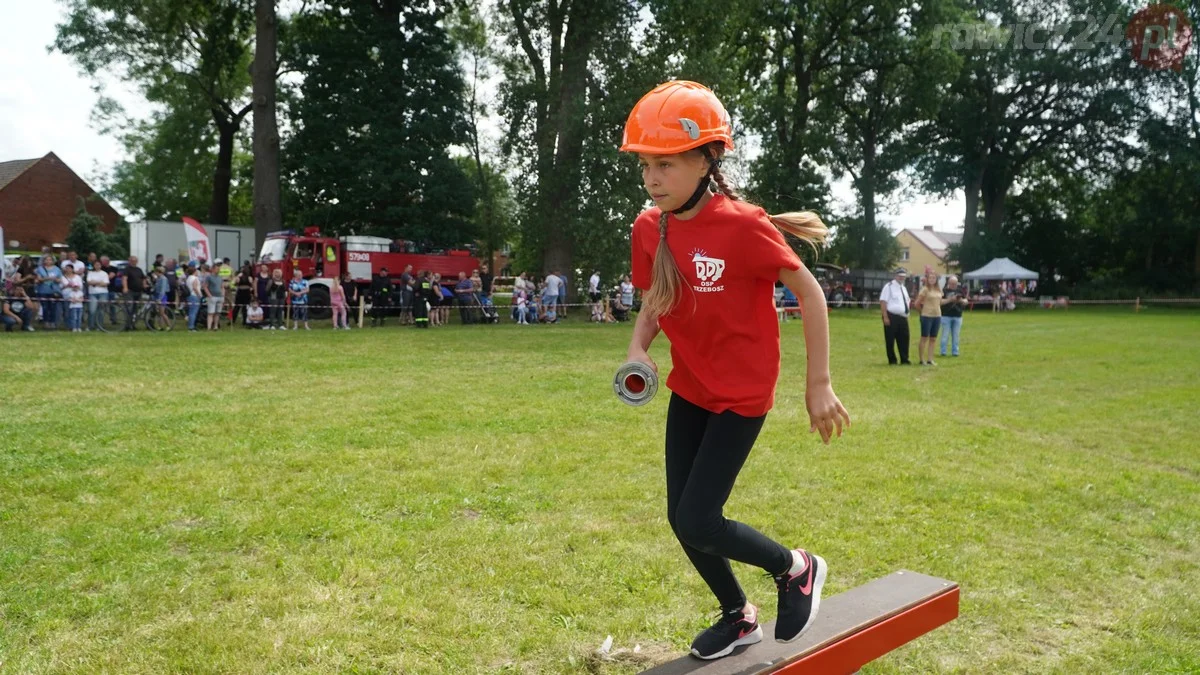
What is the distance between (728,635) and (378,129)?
3519cm

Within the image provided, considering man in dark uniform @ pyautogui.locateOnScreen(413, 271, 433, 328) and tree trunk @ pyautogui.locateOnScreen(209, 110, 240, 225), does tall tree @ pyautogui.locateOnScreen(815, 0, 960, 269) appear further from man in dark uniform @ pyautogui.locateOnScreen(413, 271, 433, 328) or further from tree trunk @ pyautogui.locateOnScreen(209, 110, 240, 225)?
tree trunk @ pyautogui.locateOnScreen(209, 110, 240, 225)

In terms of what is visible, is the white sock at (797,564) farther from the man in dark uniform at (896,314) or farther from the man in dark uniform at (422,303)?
the man in dark uniform at (422,303)

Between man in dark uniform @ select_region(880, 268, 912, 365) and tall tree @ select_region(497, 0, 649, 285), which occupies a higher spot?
tall tree @ select_region(497, 0, 649, 285)

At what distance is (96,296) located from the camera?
21750 mm

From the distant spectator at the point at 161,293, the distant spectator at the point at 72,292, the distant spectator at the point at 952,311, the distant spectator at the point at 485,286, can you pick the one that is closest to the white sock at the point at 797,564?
the distant spectator at the point at 952,311

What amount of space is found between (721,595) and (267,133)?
3110cm

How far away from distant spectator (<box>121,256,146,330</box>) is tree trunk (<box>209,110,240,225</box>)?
2126 centimetres

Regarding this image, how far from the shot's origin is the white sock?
3.73m

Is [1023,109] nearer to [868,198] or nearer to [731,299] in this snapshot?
[868,198]

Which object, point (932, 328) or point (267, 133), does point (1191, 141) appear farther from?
point (267, 133)

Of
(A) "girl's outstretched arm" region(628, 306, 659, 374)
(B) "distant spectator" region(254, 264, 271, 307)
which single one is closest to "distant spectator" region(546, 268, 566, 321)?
(B) "distant spectator" region(254, 264, 271, 307)

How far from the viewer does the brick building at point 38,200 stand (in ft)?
180

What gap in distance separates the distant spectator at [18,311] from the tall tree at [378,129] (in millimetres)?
16122

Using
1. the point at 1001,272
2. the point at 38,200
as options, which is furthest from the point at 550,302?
the point at 38,200
